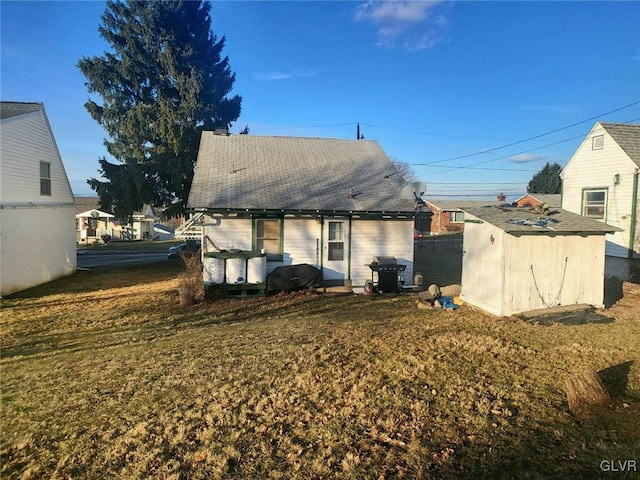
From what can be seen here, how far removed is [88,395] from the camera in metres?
4.81

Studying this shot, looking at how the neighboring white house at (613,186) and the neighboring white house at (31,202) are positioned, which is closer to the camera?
the neighboring white house at (31,202)

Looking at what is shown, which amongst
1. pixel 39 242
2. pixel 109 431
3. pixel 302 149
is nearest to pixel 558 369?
pixel 109 431

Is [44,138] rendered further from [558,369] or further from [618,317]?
[618,317]

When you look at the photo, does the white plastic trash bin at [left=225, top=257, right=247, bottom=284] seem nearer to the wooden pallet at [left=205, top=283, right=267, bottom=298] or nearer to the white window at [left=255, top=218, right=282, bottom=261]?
the wooden pallet at [left=205, top=283, right=267, bottom=298]

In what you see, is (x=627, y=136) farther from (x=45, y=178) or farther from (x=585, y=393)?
(x=45, y=178)

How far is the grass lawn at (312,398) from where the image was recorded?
345 centimetres

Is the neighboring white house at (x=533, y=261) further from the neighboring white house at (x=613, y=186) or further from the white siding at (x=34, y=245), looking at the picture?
the white siding at (x=34, y=245)

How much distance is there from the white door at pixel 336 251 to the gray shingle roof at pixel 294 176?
2.25 ft

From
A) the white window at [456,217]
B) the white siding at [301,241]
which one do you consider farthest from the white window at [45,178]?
the white window at [456,217]

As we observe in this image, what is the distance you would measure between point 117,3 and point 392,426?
2373cm

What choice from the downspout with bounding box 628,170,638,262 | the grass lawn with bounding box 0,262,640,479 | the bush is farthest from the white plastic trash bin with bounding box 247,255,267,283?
the downspout with bounding box 628,170,638,262

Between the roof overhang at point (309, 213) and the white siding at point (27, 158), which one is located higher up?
the white siding at point (27, 158)

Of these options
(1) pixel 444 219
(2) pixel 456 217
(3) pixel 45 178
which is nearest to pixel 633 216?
(3) pixel 45 178

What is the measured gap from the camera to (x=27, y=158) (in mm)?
13312
